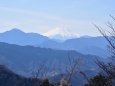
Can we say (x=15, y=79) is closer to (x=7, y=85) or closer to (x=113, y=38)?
(x=7, y=85)

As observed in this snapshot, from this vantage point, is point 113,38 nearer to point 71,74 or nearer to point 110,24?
point 110,24

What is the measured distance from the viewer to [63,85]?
24.4 feet

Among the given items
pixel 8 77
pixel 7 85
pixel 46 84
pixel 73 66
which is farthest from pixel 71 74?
pixel 8 77

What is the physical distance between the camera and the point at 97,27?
8.26m

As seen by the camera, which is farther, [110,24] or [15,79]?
[15,79]

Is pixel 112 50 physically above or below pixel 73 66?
above

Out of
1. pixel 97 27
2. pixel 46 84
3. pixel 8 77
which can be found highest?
pixel 97 27

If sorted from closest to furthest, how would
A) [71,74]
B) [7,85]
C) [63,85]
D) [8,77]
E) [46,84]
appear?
[63,85] < [71,74] < [46,84] < [7,85] < [8,77]

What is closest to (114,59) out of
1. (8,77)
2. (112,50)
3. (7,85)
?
(112,50)

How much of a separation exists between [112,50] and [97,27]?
0.81 meters

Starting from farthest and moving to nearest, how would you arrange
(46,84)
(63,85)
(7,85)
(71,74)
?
(7,85), (46,84), (71,74), (63,85)

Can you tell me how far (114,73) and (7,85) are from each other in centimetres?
15618

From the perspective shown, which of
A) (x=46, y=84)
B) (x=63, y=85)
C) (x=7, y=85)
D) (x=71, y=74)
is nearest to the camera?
(x=63, y=85)

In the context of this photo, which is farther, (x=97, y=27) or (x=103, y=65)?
(x=97, y=27)
